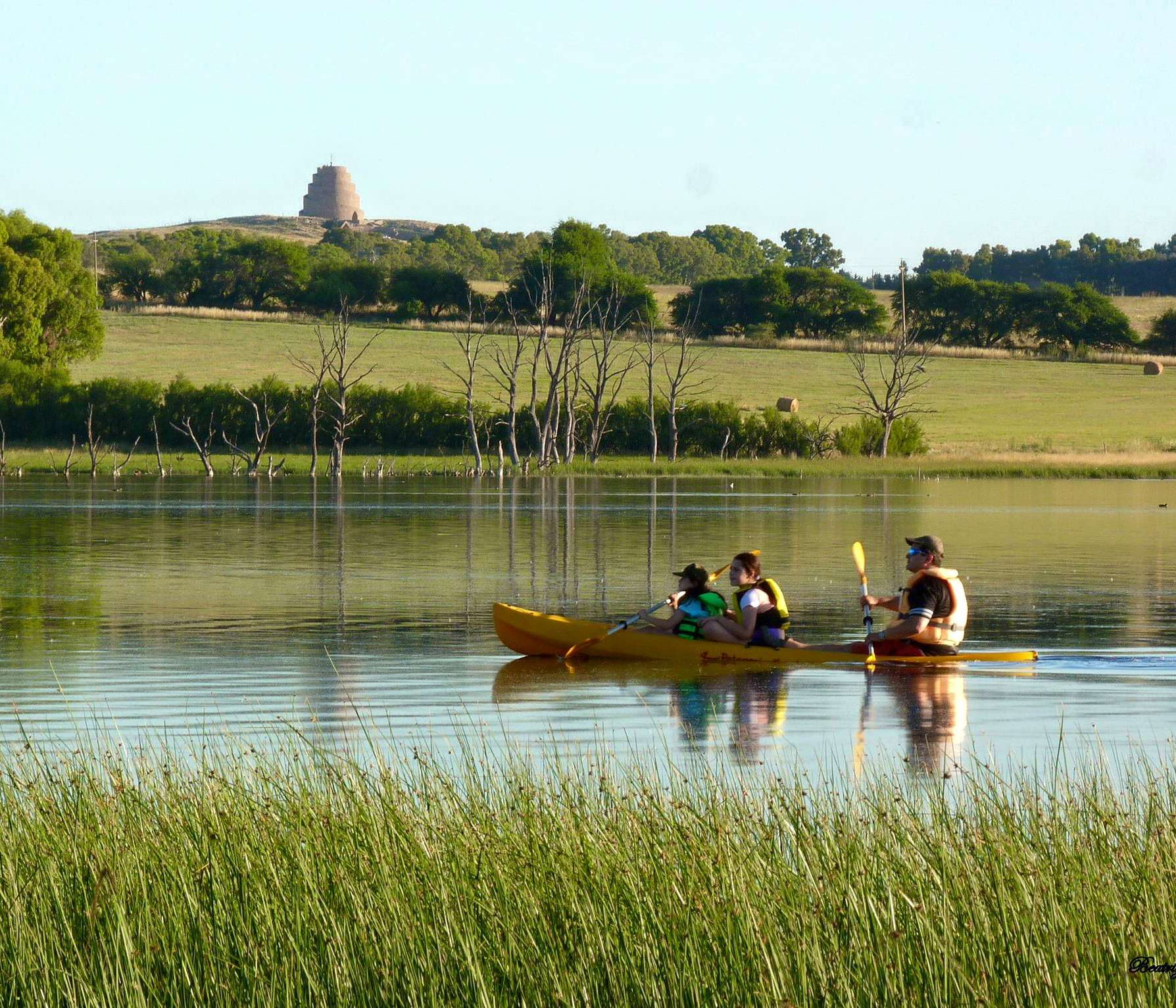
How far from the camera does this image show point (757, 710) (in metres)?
17.0

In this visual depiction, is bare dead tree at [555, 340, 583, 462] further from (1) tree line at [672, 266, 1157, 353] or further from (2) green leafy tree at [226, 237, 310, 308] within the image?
(2) green leafy tree at [226, 237, 310, 308]

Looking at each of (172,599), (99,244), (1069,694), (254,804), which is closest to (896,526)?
(172,599)

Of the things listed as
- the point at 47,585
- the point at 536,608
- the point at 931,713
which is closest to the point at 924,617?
the point at 931,713

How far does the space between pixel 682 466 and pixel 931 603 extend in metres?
61.7

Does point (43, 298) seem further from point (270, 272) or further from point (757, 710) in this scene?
point (757, 710)

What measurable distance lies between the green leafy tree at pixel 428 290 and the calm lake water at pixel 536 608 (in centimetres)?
7448

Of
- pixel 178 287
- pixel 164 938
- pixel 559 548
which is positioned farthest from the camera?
pixel 178 287

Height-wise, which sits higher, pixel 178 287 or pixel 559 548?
pixel 178 287

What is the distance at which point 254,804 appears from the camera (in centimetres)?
959

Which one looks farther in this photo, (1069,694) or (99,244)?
(99,244)

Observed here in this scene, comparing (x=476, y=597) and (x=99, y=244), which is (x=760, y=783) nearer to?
(x=476, y=597)

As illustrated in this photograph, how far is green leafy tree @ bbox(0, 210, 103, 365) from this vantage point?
85625mm

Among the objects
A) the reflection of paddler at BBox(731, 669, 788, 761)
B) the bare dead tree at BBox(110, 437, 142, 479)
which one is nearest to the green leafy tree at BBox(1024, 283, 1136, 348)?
the bare dead tree at BBox(110, 437, 142, 479)

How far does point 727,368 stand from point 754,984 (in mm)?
105653
